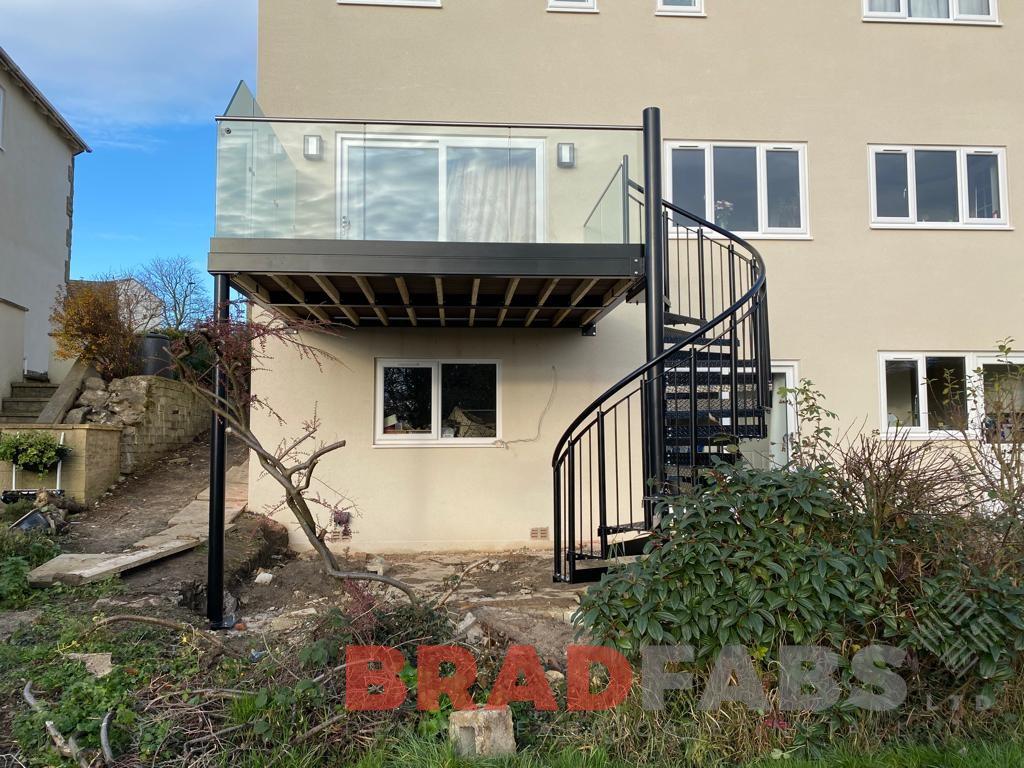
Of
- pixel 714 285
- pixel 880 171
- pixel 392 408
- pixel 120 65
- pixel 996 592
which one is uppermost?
pixel 120 65

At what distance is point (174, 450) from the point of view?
32.3 feet

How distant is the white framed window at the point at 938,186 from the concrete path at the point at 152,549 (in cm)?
767

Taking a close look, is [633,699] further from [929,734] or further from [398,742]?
[929,734]

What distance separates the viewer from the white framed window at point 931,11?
8.34 meters

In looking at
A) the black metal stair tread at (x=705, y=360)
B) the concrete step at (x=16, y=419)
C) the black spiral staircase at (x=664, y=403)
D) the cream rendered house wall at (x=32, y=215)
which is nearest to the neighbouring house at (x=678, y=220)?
the black metal stair tread at (x=705, y=360)

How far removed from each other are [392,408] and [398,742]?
5.07 meters

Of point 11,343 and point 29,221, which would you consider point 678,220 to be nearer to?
point 11,343

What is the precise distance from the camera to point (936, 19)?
27.5 feet

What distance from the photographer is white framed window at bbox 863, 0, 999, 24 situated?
8344 millimetres

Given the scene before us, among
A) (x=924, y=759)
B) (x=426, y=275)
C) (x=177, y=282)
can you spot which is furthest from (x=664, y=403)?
(x=177, y=282)

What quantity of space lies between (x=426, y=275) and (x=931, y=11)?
7.16 metres

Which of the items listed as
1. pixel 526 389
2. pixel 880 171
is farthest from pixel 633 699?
pixel 880 171

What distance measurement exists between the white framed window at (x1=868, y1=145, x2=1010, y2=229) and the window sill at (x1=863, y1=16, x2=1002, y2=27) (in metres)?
1.45

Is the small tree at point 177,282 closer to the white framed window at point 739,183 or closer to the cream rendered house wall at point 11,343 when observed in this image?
the cream rendered house wall at point 11,343
